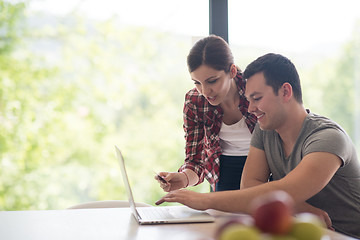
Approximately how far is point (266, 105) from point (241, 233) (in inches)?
48.1

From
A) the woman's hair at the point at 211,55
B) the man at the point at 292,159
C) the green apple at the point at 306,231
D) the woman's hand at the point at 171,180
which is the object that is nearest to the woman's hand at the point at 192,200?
the man at the point at 292,159

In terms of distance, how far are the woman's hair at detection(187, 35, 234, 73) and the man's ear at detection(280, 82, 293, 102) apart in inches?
12.4

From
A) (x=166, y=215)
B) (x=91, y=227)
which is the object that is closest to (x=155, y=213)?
(x=166, y=215)

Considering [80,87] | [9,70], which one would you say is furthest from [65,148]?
[9,70]

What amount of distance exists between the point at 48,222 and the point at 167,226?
1.38ft

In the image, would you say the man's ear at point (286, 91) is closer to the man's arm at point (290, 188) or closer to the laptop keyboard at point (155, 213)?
the man's arm at point (290, 188)

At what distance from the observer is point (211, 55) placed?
1841mm

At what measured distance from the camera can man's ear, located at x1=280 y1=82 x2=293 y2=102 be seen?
1672 millimetres

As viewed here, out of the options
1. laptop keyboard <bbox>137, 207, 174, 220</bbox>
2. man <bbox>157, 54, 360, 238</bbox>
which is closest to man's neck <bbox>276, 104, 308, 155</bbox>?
man <bbox>157, 54, 360, 238</bbox>

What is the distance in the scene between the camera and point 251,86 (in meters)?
1.72

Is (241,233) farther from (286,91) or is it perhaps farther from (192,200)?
(286,91)

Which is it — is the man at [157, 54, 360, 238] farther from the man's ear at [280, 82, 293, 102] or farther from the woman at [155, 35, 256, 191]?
the woman at [155, 35, 256, 191]

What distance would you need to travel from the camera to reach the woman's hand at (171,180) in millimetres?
1850

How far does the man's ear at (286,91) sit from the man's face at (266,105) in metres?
0.02
